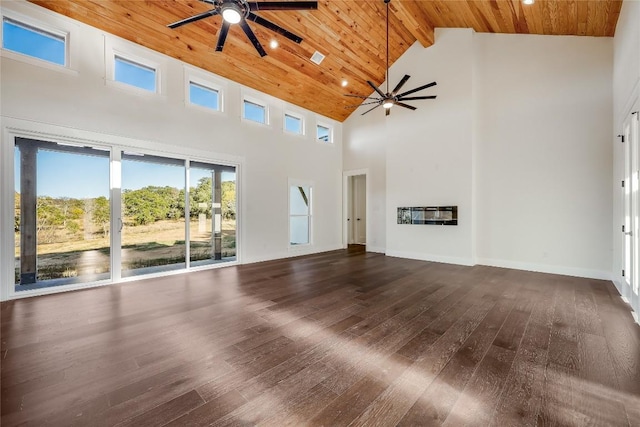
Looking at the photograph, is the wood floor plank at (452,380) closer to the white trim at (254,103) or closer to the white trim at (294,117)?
the white trim at (254,103)

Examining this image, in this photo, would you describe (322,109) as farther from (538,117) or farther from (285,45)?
(538,117)

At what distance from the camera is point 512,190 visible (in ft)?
19.3

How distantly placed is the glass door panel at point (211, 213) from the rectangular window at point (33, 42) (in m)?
2.48

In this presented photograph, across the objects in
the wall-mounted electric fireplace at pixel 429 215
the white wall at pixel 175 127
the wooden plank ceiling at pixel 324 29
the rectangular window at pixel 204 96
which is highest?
the wooden plank ceiling at pixel 324 29

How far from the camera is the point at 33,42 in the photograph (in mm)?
4008

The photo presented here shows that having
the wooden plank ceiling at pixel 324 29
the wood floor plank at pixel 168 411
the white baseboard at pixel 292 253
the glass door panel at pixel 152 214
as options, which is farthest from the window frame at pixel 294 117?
the wood floor plank at pixel 168 411

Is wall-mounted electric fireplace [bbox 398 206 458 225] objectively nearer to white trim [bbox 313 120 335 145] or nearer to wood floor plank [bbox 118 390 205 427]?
white trim [bbox 313 120 335 145]

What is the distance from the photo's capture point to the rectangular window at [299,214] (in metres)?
7.61

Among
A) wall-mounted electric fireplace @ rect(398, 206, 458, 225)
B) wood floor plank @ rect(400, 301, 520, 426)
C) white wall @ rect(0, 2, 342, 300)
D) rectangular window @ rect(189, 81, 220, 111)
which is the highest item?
rectangular window @ rect(189, 81, 220, 111)

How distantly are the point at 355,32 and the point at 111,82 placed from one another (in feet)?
15.8

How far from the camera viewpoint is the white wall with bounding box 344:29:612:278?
16.6ft

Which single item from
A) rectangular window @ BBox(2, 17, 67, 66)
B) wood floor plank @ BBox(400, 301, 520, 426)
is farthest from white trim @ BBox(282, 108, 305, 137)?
wood floor plank @ BBox(400, 301, 520, 426)

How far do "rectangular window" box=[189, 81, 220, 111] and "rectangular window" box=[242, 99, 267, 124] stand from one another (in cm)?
67

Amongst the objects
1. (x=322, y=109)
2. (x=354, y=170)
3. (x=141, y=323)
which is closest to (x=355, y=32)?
(x=322, y=109)
